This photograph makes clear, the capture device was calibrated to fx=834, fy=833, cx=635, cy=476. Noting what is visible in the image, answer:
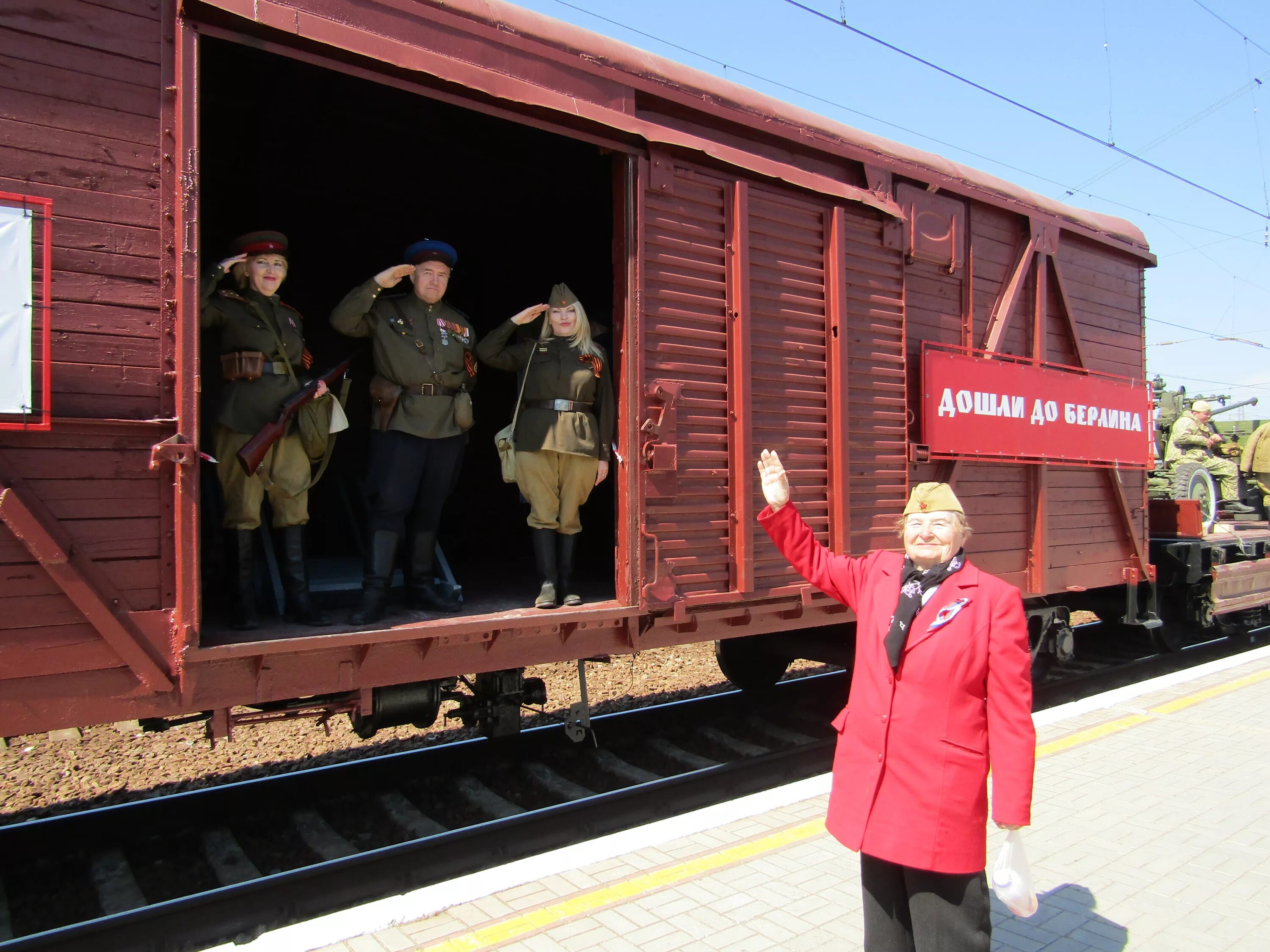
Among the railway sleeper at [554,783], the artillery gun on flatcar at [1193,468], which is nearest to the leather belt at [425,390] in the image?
the railway sleeper at [554,783]

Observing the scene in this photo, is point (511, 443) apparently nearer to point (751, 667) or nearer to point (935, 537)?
point (935, 537)

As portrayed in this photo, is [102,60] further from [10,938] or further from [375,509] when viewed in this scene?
[10,938]

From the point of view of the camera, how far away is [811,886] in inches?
131

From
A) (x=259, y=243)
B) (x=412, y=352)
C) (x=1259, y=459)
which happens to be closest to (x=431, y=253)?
(x=412, y=352)

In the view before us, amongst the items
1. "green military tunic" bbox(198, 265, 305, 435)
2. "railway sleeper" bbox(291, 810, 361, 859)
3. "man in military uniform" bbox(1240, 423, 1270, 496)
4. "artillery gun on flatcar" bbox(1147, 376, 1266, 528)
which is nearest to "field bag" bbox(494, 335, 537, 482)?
"green military tunic" bbox(198, 265, 305, 435)

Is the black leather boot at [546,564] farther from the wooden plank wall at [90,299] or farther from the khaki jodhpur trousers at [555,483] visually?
the wooden plank wall at [90,299]

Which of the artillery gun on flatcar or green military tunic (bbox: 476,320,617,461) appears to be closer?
green military tunic (bbox: 476,320,617,461)

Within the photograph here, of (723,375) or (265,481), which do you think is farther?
(723,375)

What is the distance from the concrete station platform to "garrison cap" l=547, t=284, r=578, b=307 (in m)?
2.55

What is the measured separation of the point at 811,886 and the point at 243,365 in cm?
320

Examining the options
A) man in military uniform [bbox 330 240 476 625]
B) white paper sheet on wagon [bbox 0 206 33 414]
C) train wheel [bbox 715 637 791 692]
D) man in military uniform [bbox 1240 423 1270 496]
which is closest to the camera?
white paper sheet on wagon [bbox 0 206 33 414]

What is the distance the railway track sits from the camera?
3332mm

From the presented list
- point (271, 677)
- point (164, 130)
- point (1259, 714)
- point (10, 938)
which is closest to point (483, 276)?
point (164, 130)

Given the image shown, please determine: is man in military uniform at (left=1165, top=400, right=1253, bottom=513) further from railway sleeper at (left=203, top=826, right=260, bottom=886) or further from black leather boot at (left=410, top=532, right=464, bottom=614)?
railway sleeper at (left=203, top=826, right=260, bottom=886)
